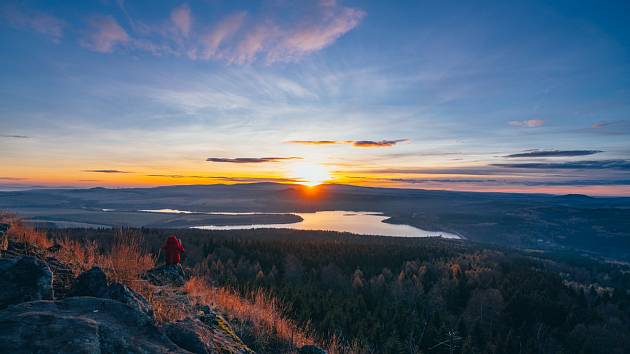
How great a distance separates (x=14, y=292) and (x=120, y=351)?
100 inches

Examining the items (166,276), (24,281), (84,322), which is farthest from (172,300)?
(84,322)

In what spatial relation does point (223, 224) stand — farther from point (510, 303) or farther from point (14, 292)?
point (14, 292)

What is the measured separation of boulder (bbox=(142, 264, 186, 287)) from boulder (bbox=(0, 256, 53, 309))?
17.7 ft

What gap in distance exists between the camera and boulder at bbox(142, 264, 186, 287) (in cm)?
1114

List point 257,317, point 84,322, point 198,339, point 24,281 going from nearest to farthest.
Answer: point 84,322
point 198,339
point 24,281
point 257,317

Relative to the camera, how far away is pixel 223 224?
179 meters

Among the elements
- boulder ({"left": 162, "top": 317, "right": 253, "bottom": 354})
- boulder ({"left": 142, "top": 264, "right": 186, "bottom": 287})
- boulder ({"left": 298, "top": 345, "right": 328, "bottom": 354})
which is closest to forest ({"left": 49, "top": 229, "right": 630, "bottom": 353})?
boulder ({"left": 142, "top": 264, "right": 186, "bottom": 287})

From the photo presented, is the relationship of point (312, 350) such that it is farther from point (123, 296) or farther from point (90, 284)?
point (90, 284)

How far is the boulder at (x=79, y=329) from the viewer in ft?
12.6

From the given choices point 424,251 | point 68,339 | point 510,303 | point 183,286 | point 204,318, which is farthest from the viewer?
point 424,251

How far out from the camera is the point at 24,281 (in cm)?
555

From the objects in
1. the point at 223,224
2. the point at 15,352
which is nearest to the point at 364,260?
the point at 15,352

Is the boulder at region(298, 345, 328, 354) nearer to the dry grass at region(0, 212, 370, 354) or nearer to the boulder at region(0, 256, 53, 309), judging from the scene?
the dry grass at region(0, 212, 370, 354)

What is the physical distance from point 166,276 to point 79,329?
8.05m
